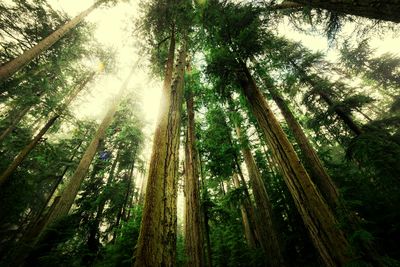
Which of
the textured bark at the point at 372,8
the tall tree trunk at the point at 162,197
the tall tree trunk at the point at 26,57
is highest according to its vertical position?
the tall tree trunk at the point at 26,57

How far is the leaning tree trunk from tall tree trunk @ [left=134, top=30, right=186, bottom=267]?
2457mm

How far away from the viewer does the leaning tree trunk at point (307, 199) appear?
3.66 m

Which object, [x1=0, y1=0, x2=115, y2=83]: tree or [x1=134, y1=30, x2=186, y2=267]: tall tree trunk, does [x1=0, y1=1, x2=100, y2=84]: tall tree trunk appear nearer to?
[x1=0, y1=0, x2=115, y2=83]: tree

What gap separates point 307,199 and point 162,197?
10.00ft

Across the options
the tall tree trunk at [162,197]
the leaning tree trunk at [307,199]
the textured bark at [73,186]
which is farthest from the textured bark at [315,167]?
the textured bark at [73,186]

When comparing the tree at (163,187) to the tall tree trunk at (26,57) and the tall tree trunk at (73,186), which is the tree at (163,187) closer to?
the tall tree trunk at (73,186)

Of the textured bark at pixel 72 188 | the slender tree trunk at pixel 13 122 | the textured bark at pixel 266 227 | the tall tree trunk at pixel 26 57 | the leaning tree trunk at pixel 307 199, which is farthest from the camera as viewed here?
the slender tree trunk at pixel 13 122

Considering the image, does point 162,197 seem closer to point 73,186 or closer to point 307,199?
point 307,199

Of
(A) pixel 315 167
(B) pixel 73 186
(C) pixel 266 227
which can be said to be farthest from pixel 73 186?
(A) pixel 315 167

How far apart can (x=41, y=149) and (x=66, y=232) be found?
7.88 metres

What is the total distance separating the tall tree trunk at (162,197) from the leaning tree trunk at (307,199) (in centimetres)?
246

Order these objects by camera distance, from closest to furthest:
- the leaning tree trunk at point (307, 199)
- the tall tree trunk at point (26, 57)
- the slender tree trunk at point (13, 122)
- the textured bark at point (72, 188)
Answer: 1. the leaning tree trunk at point (307, 199)
2. the textured bark at point (72, 188)
3. the tall tree trunk at point (26, 57)
4. the slender tree trunk at point (13, 122)

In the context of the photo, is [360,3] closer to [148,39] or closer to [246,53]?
[246,53]

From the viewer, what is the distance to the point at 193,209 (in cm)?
671
